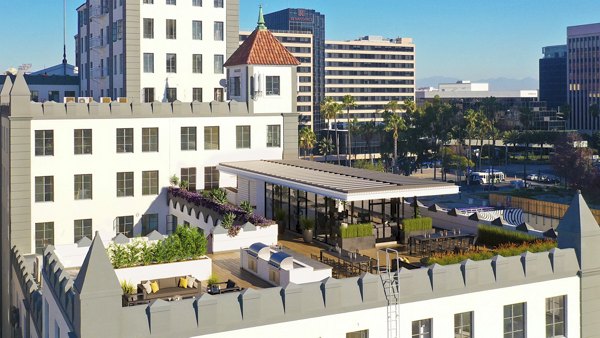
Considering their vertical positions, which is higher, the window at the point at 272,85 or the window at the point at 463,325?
the window at the point at 272,85

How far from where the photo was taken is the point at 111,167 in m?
49.2

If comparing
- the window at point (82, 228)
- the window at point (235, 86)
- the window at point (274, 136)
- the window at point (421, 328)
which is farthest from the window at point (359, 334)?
the window at point (235, 86)

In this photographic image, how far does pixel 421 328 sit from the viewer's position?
27.2 m

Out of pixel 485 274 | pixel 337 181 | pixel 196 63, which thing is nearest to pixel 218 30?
pixel 196 63

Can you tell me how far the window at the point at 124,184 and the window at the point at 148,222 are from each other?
78.0 inches

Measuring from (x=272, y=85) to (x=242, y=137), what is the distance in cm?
430

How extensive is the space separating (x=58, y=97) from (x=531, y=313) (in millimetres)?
62665

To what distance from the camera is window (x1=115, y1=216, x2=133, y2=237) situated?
49.9 metres

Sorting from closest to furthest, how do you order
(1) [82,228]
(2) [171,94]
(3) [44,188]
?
(3) [44,188] → (1) [82,228] → (2) [171,94]

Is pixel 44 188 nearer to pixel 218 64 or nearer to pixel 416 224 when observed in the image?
pixel 218 64

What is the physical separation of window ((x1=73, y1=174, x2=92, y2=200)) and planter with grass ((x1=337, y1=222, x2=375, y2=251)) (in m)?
19.4

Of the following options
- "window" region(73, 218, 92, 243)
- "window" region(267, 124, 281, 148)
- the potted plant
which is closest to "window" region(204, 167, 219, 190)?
"window" region(267, 124, 281, 148)

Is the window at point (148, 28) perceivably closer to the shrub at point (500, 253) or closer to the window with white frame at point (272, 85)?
the window with white frame at point (272, 85)

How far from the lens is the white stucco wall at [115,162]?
156 feet
